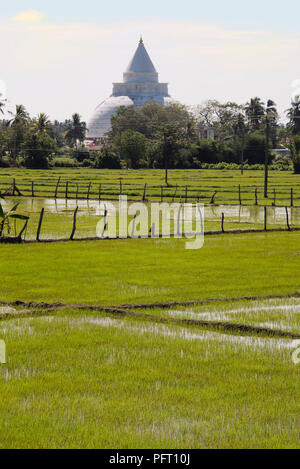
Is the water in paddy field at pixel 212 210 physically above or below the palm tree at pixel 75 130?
below

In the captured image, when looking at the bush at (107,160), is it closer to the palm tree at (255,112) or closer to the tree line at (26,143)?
the tree line at (26,143)

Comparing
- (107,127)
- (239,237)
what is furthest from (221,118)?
(239,237)

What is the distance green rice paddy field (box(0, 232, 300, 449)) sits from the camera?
7.05m

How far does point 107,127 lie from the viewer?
14950 centimetres

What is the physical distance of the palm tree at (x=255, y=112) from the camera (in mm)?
115500

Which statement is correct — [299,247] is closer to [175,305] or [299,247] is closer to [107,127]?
[175,305]

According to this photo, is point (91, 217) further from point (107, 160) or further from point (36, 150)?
point (107, 160)

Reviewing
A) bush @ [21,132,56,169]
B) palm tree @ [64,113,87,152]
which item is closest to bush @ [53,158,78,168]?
bush @ [21,132,56,169]

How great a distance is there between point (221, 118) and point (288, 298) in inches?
4534

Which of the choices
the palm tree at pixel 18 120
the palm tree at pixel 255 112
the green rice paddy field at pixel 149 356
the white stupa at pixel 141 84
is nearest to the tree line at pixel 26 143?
the palm tree at pixel 18 120

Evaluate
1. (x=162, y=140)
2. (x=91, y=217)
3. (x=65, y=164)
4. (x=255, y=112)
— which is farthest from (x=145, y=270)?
(x=255, y=112)

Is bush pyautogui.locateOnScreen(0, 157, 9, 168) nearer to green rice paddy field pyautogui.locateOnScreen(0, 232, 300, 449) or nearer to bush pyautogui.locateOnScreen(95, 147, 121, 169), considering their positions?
bush pyautogui.locateOnScreen(95, 147, 121, 169)

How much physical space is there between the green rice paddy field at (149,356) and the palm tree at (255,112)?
323 feet

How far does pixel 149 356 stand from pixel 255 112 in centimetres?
11070
